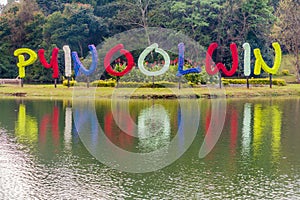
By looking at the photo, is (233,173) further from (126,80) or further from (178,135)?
(126,80)

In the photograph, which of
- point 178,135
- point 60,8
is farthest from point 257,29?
point 178,135

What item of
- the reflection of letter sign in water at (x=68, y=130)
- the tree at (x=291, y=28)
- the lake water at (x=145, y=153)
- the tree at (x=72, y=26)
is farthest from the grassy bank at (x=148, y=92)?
the tree at (x=72, y=26)

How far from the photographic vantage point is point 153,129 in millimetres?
20656

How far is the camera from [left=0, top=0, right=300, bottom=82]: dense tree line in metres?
46.8

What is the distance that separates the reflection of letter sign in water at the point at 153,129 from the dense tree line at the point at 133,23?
868 inches

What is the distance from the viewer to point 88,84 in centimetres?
3631

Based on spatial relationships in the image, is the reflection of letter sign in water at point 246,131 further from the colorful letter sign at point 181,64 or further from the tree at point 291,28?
the tree at point 291,28

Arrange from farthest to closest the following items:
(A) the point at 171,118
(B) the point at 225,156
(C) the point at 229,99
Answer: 1. (C) the point at 229,99
2. (A) the point at 171,118
3. (B) the point at 225,156

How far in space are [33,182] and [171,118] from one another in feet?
39.6

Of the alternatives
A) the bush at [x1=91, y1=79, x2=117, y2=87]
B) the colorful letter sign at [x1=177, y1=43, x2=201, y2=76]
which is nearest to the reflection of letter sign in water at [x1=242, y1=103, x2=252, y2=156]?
the colorful letter sign at [x1=177, y1=43, x2=201, y2=76]

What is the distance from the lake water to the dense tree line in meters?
21.7

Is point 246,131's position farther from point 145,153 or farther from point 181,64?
point 181,64

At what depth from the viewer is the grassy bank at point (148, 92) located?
33.7 m

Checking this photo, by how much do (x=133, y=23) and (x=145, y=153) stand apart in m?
33.8
